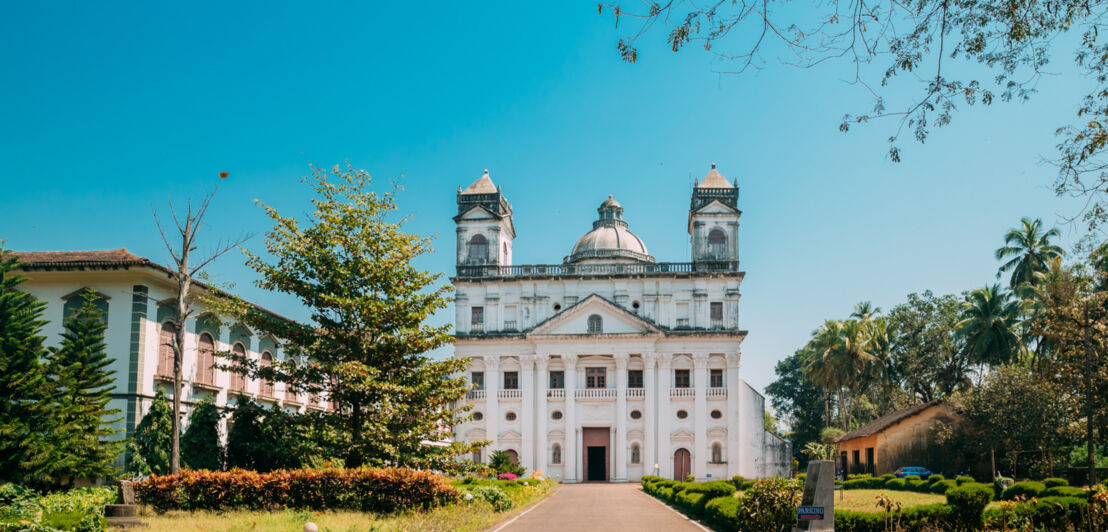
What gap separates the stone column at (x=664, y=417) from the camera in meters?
52.8

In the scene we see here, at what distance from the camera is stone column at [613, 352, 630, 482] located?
52906 mm

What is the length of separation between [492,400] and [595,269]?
35.0ft

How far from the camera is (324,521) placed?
17.9 meters

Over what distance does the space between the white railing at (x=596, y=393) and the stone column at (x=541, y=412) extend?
85.8 inches

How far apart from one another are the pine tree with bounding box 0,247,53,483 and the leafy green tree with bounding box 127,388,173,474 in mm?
2966

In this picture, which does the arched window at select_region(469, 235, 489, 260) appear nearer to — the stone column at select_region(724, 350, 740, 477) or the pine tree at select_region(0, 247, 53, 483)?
the stone column at select_region(724, 350, 740, 477)

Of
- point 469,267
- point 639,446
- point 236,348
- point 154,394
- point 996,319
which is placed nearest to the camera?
point 154,394

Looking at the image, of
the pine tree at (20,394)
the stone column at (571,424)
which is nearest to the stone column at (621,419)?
the stone column at (571,424)

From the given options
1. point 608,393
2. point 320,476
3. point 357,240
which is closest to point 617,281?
point 608,393

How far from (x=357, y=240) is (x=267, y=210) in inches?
112

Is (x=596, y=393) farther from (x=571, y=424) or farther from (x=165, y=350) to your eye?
(x=165, y=350)

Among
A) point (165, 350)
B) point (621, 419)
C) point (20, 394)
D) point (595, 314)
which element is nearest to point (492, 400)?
point (621, 419)

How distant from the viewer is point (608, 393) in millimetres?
53906

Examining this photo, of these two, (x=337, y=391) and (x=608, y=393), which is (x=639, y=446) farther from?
(x=337, y=391)
